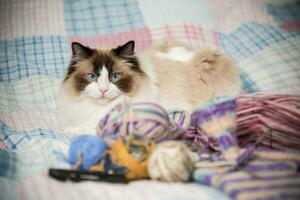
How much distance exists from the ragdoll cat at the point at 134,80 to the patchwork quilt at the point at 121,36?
14 cm

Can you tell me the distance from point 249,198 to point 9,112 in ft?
3.72

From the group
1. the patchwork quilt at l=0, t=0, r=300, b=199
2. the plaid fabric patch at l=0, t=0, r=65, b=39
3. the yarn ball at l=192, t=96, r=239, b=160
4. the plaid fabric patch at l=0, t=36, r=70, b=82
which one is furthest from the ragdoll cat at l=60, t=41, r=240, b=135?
the plaid fabric patch at l=0, t=0, r=65, b=39

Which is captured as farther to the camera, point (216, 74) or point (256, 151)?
point (216, 74)

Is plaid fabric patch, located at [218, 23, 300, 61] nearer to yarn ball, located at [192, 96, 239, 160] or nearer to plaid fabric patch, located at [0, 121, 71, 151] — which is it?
yarn ball, located at [192, 96, 239, 160]

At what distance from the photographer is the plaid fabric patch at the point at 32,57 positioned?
6.03 feet

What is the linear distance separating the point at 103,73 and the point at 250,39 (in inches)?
42.5

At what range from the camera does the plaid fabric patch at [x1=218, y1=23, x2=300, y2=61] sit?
202 centimetres

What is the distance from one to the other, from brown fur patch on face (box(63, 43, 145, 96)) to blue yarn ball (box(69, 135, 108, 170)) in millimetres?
354

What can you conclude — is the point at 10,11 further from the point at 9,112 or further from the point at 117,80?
the point at 117,80

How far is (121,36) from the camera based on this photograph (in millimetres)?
2014

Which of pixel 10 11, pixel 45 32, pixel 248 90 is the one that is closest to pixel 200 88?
pixel 248 90

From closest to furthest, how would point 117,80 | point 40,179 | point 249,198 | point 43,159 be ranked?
1. point 249,198
2. point 40,179
3. point 43,159
4. point 117,80

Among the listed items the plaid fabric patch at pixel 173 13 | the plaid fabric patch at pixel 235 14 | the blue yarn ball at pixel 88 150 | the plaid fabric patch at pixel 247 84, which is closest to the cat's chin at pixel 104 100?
the blue yarn ball at pixel 88 150

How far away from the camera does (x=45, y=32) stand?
1.99 metres
